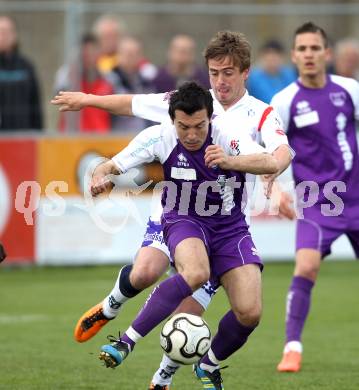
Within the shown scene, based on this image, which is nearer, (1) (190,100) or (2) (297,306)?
(1) (190,100)

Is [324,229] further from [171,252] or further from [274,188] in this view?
[171,252]

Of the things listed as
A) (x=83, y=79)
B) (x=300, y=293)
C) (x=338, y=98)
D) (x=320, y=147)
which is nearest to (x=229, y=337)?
(x=300, y=293)

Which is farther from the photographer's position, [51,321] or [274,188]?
[51,321]

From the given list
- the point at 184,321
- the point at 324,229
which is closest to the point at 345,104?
the point at 324,229

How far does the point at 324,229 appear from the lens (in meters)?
9.09

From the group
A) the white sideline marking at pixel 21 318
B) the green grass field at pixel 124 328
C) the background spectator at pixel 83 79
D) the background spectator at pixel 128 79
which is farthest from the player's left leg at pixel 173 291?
the background spectator at pixel 128 79

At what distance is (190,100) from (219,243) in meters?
0.99

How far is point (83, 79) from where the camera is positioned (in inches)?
570

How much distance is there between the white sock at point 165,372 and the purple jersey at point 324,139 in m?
2.36

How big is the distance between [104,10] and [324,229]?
6.61 m

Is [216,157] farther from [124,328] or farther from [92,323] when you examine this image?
[124,328]

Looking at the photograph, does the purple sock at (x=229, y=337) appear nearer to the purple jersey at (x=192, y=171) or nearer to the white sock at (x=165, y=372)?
the white sock at (x=165, y=372)

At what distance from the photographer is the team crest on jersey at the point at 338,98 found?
30.5ft

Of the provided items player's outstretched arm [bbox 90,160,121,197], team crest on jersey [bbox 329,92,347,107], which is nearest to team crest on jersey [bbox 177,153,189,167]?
player's outstretched arm [bbox 90,160,121,197]
